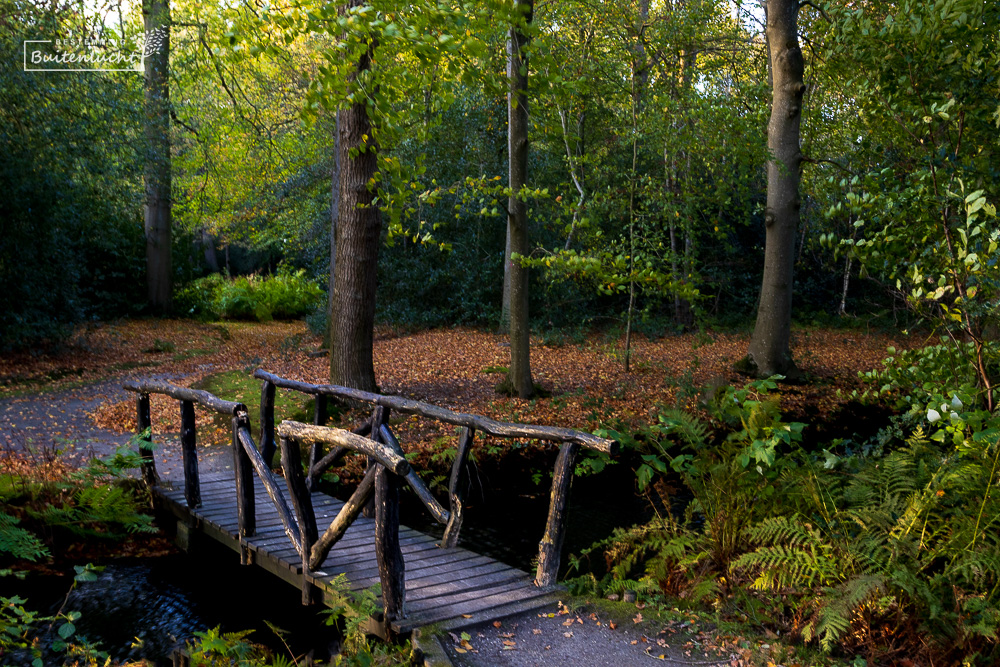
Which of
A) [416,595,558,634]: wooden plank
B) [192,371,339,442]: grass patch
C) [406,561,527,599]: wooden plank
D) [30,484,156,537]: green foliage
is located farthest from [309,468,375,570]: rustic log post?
[192,371,339,442]: grass patch

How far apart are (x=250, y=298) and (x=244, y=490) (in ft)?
65.2

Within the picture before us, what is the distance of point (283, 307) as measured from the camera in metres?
26.2

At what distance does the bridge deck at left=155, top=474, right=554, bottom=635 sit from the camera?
4789 mm

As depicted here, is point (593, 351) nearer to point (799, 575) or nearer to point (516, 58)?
point (516, 58)

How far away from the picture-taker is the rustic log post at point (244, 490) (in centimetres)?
625

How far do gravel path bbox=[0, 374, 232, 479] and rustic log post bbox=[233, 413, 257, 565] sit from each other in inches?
105

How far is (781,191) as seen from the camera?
12.8m

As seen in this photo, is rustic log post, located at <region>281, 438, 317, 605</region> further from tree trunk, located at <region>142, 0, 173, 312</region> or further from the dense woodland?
tree trunk, located at <region>142, 0, 173, 312</region>

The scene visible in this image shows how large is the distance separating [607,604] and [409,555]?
5.79 ft

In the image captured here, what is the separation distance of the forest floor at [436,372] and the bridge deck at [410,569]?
310cm

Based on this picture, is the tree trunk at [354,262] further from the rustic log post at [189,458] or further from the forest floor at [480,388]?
the rustic log post at [189,458]

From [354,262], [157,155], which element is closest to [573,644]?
[354,262]

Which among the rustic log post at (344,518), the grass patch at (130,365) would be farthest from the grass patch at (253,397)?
the rustic log post at (344,518)

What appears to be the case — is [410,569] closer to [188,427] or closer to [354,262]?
[188,427]
